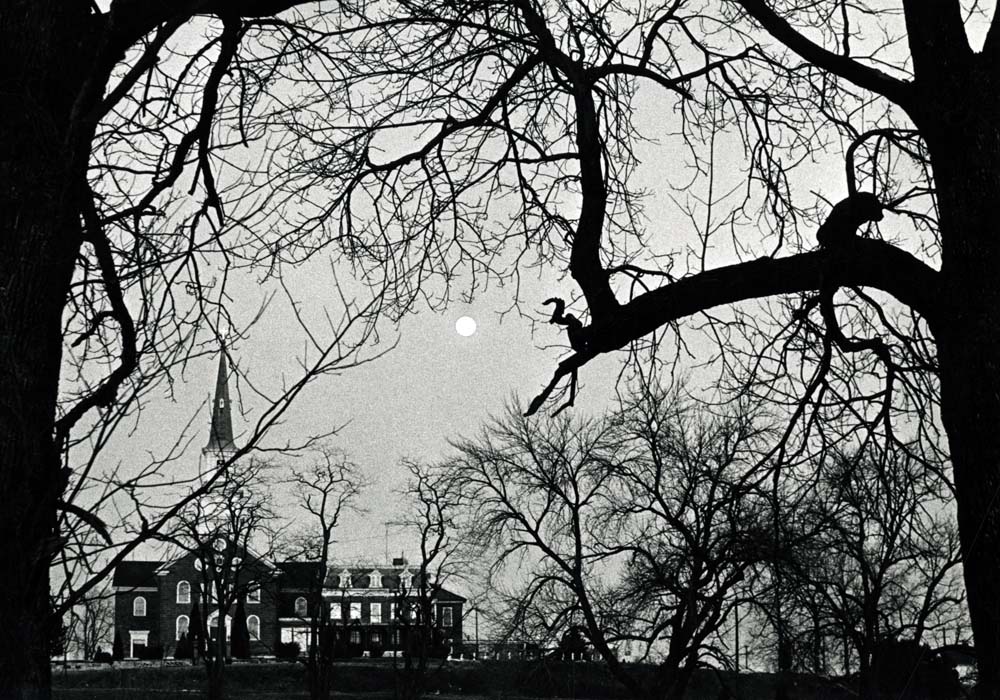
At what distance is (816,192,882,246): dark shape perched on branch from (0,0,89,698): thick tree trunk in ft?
12.0

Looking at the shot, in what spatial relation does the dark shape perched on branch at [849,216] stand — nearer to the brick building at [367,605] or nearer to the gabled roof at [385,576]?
the brick building at [367,605]

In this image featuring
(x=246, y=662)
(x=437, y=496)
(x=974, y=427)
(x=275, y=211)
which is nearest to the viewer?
(x=974, y=427)

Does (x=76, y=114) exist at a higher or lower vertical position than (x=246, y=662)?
higher

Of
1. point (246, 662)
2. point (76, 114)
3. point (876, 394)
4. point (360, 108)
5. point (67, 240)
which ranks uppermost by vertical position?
point (360, 108)

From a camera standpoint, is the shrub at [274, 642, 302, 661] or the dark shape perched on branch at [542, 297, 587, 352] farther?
the shrub at [274, 642, 302, 661]

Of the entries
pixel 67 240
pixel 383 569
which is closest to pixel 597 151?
pixel 67 240

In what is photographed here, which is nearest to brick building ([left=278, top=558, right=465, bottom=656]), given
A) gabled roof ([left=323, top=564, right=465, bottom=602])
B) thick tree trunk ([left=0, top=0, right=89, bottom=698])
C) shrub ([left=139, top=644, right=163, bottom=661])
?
gabled roof ([left=323, top=564, right=465, bottom=602])

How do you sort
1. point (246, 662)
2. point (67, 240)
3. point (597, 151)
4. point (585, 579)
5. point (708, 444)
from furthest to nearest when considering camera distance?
1. point (246, 662)
2. point (585, 579)
3. point (708, 444)
4. point (597, 151)
5. point (67, 240)

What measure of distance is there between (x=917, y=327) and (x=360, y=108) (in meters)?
3.57

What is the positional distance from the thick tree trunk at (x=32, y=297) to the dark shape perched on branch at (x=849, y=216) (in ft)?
12.0

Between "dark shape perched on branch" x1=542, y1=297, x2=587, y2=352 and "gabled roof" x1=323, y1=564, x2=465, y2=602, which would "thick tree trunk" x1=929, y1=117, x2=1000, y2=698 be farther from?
"gabled roof" x1=323, y1=564, x2=465, y2=602

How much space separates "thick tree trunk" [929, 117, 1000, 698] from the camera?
18.0ft

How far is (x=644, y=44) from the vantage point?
7.07 m

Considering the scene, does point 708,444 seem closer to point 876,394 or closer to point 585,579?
point 585,579
